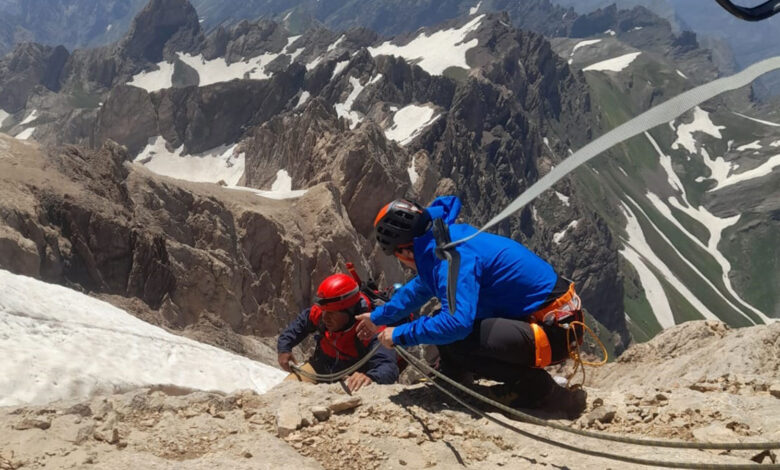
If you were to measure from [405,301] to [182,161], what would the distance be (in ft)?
481

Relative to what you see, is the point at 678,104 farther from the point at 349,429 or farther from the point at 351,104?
the point at 351,104

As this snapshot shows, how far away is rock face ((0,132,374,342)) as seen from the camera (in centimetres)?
2466

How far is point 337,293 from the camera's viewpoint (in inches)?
365

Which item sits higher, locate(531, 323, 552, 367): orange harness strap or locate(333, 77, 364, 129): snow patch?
locate(531, 323, 552, 367): orange harness strap

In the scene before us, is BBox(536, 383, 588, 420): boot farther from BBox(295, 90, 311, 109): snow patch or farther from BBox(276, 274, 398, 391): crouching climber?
BBox(295, 90, 311, 109): snow patch

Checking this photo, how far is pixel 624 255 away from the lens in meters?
178

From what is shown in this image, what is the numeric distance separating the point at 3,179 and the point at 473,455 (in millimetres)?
24054

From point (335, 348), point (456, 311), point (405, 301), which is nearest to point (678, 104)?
point (456, 311)

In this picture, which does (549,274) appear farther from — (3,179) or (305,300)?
(305,300)

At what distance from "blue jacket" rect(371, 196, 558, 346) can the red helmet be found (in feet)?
6.01

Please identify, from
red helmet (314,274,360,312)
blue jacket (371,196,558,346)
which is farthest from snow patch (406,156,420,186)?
blue jacket (371,196,558,346)

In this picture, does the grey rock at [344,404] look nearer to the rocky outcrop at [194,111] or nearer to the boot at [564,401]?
the boot at [564,401]

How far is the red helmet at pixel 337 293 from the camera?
30.4 feet

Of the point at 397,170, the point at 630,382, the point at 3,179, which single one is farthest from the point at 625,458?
the point at 397,170
